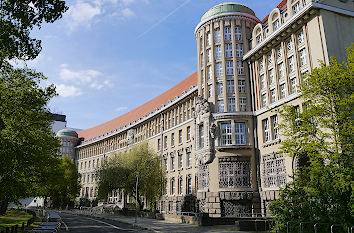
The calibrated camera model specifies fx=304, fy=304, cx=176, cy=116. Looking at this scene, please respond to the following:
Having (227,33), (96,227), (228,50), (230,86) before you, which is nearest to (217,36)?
(227,33)

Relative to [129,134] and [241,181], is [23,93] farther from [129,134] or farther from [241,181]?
[129,134]

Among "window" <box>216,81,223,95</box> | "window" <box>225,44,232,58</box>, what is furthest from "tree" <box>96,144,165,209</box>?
"window" <box>225,44,232,58</box>

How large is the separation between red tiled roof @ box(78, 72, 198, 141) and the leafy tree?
29.6 metres

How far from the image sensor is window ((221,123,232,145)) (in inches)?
1439

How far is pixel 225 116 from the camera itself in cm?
3716

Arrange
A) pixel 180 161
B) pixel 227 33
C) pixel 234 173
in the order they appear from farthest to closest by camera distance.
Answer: pixel 180 161, pixel 227 33, pixel 234 173

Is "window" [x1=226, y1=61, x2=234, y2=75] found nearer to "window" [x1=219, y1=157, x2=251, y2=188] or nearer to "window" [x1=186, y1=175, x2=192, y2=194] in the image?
"window" [x1=219, y1=157, x2=251, y2=188]

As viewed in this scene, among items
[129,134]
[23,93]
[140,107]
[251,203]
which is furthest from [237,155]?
[140,107]

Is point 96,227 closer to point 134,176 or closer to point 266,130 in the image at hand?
point 134,176

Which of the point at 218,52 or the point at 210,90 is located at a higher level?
the point at 218,52

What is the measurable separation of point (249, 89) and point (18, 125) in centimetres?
2715

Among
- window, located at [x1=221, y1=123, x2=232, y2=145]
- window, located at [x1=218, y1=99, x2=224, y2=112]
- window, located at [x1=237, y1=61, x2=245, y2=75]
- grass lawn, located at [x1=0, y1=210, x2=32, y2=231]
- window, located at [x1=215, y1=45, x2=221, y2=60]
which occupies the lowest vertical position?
grass lawn, located at [x1=0, y1=210, x2=32, y2=231]

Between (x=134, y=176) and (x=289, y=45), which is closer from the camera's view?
→ (x=289, y=45)

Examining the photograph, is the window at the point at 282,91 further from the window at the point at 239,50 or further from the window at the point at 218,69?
the window at the point at 218,69
